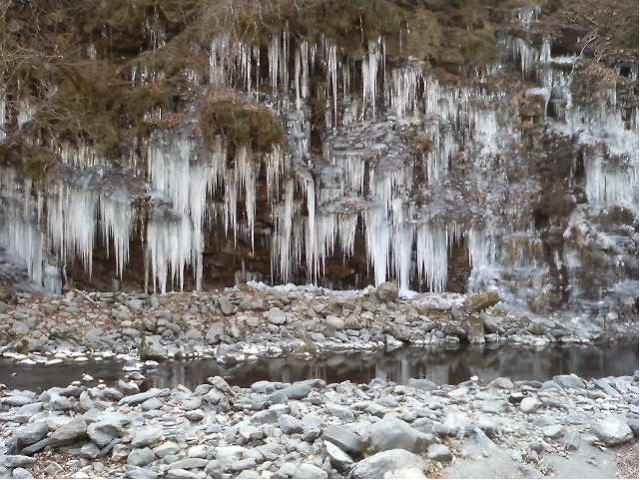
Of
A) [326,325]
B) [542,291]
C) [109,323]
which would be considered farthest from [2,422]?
[542,291]

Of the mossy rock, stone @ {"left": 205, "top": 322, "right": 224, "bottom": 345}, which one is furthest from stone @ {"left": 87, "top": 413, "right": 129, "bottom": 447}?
the mossy rock

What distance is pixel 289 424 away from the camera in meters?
4.87

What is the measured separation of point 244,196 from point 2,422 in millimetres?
8434

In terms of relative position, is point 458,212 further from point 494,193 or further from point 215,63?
point 215,63

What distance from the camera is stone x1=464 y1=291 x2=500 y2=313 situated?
13.0m

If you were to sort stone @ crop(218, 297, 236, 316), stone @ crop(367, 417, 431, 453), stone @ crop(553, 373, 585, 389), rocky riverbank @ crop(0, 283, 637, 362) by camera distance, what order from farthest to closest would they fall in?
stone @ crop(218, 297, 236, 316) < rocky riverbank @ crop(0, 283, 637, 362) < stone @ crop(553, 373, 585, 389) < stone @ crop(367, 417, 431, 453)

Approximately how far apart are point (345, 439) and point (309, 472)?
0.43m

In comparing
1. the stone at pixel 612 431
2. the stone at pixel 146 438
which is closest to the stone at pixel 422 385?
the stone at pixel 612 431

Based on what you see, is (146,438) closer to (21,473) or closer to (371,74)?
(21,473)

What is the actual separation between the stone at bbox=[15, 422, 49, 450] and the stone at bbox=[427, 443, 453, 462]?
304 cm

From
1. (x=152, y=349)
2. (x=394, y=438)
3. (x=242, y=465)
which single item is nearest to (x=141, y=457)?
(x=242, y=465)

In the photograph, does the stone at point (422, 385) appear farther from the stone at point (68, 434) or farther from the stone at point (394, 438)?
the stone at point (68, 434)

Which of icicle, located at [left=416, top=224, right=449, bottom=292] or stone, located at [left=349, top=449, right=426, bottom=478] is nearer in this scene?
stone, located at [left=349, top=449, right=426, bottom=478]

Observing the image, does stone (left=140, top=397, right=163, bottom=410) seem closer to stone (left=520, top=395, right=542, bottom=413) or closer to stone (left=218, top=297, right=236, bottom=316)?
stone (left=520, top=395, right=542, bottom=413)
